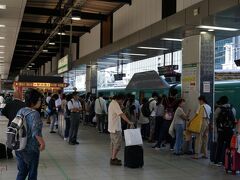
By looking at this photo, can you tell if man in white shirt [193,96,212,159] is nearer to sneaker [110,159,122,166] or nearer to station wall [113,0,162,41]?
sneaker [110,159,122,166]

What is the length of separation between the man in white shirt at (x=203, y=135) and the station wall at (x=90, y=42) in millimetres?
11336

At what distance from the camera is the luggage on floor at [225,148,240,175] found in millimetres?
7932

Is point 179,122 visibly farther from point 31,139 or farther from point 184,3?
point 31,139

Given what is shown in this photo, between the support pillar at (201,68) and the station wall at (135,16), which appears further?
the station wall at (135,16)

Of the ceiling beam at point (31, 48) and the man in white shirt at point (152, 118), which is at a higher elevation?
the ceiling beam at point (31, 48)

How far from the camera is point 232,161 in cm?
802

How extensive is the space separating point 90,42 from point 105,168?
14638mm

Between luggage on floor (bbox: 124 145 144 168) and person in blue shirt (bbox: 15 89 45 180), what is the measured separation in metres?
3.71

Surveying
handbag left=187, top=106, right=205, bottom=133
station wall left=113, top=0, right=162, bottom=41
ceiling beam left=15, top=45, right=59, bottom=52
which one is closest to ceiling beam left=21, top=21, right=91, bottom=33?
station wall left=113, top=0, right=162, bottom=41

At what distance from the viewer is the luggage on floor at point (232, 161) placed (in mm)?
7932

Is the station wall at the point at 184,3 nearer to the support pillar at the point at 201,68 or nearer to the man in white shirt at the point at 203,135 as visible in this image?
the support pillar at the point at 201,68

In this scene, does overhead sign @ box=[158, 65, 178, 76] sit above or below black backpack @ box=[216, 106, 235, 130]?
above

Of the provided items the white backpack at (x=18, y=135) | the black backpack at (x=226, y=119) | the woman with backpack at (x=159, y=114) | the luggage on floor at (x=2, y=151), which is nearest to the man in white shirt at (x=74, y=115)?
the woman with backpack at (x=159, y=114)

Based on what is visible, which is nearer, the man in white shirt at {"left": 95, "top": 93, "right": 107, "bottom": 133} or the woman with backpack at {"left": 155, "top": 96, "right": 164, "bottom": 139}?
the woman with backpack at {"left": 155, "top": 96, "right": 164, "bottom": 139}
